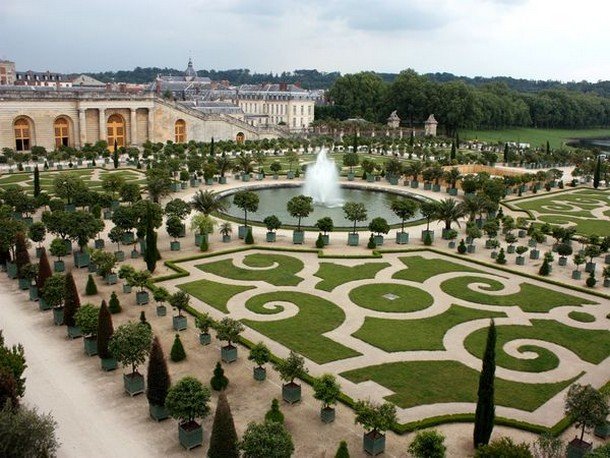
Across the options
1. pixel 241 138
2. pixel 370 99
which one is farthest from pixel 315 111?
pixel 241 138

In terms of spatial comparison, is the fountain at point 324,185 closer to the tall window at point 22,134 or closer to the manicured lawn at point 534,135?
the tall window at point 22,134

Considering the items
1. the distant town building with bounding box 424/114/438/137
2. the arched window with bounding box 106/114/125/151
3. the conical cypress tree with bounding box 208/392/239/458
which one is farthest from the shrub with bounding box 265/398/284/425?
the distant town building with bounding box 424/114/438/137

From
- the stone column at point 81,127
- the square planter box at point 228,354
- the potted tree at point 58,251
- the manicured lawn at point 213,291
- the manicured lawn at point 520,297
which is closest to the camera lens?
the square planter box at point 228,354

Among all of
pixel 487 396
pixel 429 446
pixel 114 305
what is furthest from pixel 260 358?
pixel 114 305

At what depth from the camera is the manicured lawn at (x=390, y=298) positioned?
1254 inches

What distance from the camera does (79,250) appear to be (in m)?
40.1

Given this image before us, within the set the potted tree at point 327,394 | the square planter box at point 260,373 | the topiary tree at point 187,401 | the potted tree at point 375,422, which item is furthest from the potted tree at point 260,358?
the potted tree at point 375,422

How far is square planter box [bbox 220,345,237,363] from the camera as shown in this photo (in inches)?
995

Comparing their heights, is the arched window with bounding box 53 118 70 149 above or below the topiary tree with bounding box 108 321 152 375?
above

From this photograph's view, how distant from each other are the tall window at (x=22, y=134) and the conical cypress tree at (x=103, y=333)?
6822 cm

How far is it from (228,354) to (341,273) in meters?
13.4

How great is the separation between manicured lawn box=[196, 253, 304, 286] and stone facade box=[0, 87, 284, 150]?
57.2 metres

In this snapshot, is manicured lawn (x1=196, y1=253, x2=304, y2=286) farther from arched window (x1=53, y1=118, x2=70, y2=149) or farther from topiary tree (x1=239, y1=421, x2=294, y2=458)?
arched window (x1=53, y1=118, x2=70, y2=149)

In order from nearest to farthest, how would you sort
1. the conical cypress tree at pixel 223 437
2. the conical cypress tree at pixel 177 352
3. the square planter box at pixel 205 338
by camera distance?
1. the conical cypress tree at pixel 223 437
2. the conical cypress tree at pixel 177 352
3. the square planter box at pixel 205 338
